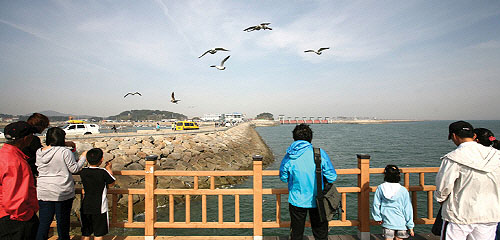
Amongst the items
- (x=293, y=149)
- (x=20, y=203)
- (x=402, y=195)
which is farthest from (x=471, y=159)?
(x=20, y=203)

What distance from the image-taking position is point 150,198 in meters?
4.06

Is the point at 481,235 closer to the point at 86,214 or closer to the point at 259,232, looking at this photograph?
the point at 259,232

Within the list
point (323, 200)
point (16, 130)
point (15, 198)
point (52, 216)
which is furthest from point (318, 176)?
point (16, 130)

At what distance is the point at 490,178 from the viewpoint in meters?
2.49

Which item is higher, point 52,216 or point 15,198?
point 15,198

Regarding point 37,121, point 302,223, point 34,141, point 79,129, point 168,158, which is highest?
point 37,121

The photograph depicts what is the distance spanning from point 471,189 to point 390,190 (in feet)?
3.14

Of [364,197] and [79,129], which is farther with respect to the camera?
[79,129]

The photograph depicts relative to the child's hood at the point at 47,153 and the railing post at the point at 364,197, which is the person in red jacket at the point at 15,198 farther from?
the railing post at the point at 364,197

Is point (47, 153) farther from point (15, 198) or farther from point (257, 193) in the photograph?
point (257, 193)

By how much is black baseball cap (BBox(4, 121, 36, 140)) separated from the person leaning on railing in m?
4.76

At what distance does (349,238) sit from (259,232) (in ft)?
5.12

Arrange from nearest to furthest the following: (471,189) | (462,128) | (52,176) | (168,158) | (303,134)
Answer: (471,189), (462,128), (303,134), (52,176), (168,158)

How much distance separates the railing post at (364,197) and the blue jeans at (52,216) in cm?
440
